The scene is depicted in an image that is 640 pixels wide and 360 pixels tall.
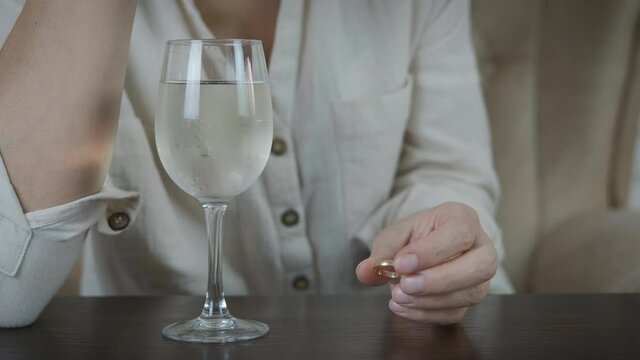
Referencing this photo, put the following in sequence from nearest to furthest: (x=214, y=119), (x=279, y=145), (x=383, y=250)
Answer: (x=214, y=119) < (x=383, y=250) < (x=279, y=145)

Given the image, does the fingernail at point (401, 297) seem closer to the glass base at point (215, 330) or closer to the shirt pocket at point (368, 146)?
the glass base at point (215, 330)

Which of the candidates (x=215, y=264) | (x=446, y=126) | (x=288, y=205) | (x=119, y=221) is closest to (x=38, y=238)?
(x=119, y=221)

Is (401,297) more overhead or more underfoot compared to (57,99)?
more underfoot

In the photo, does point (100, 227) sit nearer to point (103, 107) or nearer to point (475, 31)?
point (103, 107)

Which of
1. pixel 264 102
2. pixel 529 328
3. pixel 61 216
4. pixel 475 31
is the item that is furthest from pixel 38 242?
pixel 475 31

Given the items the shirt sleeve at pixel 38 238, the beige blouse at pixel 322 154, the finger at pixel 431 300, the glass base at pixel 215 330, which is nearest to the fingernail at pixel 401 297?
the finger at pixel 431 300

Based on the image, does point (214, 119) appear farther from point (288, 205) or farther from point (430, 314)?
point (288, 205)
